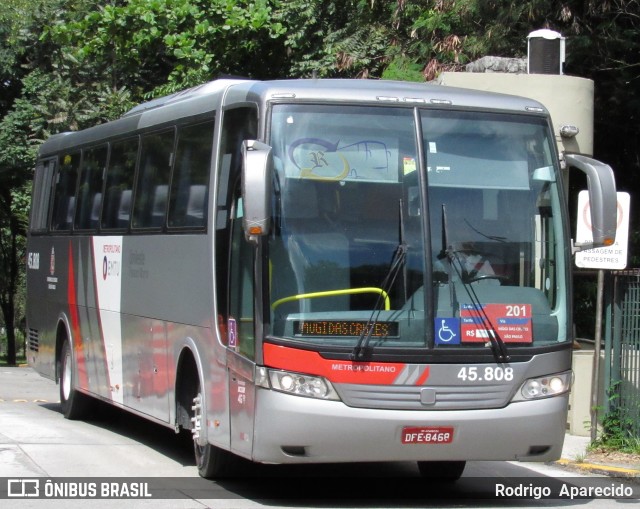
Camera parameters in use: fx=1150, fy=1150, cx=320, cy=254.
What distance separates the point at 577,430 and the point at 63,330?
6.75 meters

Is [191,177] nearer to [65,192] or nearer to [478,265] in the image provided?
[478,265]

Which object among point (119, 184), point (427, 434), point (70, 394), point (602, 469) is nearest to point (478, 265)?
point (427, 434)

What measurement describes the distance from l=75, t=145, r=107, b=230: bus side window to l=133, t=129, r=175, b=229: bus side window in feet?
5.48

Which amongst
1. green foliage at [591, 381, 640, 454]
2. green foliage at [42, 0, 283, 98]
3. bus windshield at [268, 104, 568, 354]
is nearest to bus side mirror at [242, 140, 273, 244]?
bus windshield at [268, 104, 568, 354]

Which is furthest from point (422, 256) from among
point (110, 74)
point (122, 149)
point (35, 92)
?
point (35, 92)

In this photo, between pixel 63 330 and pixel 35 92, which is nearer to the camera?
pixel 63 330

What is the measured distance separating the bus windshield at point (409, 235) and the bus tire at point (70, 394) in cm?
706

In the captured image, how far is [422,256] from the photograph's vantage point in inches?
338

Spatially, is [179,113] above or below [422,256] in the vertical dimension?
above

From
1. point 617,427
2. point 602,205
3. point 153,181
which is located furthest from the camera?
point 617,427

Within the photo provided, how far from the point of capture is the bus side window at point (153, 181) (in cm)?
1125

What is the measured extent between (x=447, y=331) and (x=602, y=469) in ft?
11.9

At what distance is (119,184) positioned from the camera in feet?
42.3

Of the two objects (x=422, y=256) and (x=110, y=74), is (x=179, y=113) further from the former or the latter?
(x=110, y=74)
